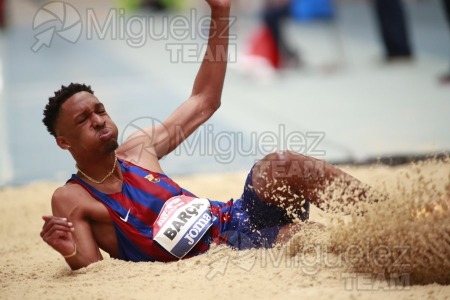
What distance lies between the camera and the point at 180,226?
4.45m

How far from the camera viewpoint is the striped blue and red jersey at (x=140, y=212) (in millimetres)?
4488

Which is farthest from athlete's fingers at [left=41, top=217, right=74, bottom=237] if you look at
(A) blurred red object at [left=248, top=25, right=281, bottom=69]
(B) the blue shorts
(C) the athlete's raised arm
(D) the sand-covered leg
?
(A) blurred red object at [left=248, top=25, right=281, bottom=69]

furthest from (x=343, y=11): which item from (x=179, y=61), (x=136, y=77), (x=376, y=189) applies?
(x=376, y=189)

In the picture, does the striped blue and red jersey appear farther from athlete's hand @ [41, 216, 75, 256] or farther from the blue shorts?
athlete's hand @ [41, 216, 75, 256]

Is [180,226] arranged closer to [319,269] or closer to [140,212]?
[140,212]

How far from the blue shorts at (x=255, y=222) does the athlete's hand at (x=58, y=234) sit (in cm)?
90

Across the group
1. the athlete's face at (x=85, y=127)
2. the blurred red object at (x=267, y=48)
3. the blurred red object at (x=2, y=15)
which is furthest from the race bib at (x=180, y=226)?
the blurred red object at (x=2, y=15)

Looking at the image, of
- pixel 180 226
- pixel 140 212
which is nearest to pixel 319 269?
pixel 180 226

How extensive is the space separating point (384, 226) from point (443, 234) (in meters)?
0.30

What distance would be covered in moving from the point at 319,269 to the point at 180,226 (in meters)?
0.77

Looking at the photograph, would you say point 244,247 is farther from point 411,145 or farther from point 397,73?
point 397,73

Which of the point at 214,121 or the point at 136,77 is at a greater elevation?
the point at 136,77

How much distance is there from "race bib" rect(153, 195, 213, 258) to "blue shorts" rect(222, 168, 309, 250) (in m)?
0.17

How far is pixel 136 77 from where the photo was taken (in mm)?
12562
